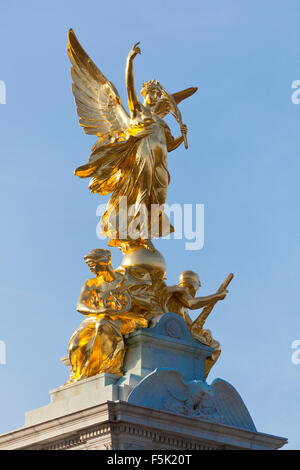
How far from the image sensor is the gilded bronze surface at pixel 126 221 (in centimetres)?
1939

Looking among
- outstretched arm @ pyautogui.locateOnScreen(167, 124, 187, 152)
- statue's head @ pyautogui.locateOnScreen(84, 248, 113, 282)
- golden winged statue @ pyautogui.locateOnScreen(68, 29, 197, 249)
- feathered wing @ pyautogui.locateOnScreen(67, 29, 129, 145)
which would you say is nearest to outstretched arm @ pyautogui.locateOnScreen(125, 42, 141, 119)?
golden winged statue @ pyautogui.locateOnScreen(68, 29, 197, 249)

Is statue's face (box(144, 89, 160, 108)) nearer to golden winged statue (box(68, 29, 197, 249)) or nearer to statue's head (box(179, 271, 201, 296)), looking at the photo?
golden winged statue (box(68, 29, 197, 249))

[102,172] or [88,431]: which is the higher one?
[102,172]

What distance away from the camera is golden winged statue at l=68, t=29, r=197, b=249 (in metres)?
20.8

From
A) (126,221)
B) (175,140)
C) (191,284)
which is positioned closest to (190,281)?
(191,284)

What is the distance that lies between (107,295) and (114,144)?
300cm

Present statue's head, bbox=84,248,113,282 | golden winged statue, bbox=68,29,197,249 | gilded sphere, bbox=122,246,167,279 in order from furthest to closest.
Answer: golden winged statue, bbox=68,29,197,249 → gilded sphere, bbox=122,246,167,279 → statue's head, bbox=84,248,113,282

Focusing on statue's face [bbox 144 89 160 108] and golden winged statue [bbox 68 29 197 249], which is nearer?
golden winged statue [bbox 68 29 197 249]

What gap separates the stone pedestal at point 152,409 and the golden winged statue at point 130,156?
6.25 feet

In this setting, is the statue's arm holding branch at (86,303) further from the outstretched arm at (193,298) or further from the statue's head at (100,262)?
the outstretched arm at (193,298)

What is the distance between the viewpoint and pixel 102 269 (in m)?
19.7

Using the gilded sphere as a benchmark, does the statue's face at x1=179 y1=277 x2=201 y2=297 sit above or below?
below
